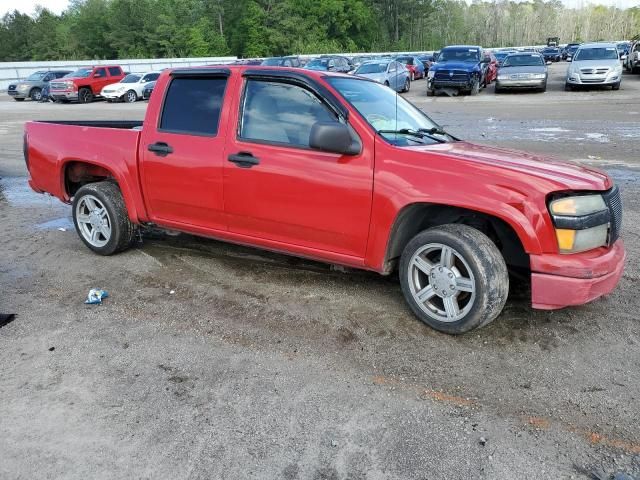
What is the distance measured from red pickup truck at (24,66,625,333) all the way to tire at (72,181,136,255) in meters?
0.04

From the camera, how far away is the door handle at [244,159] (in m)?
4.47

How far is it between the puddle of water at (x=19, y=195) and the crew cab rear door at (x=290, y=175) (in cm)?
478

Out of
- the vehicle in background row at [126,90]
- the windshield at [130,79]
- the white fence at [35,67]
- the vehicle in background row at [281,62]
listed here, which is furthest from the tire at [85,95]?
the white fence at [35,67]

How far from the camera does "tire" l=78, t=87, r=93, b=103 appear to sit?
29516 mm

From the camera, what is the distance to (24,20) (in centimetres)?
8719

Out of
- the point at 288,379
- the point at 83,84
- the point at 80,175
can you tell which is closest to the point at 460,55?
the point at 83,84

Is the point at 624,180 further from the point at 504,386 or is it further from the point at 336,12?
the point at 336,12

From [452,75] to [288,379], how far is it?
22186 mm

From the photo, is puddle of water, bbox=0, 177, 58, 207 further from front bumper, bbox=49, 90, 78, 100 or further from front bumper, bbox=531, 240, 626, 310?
front bumper, bbox=49, 90, 78, 100

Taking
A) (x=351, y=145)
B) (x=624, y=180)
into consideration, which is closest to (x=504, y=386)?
(x=351, y=145)

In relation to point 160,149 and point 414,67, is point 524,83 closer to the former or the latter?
point 414,67

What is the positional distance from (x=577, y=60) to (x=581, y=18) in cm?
12343

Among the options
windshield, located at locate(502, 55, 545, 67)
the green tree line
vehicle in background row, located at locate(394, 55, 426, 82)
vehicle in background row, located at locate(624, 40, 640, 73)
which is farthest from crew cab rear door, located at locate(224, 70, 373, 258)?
the green tree line

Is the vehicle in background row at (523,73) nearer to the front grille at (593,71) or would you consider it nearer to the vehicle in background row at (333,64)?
the front grille at (593,71)
